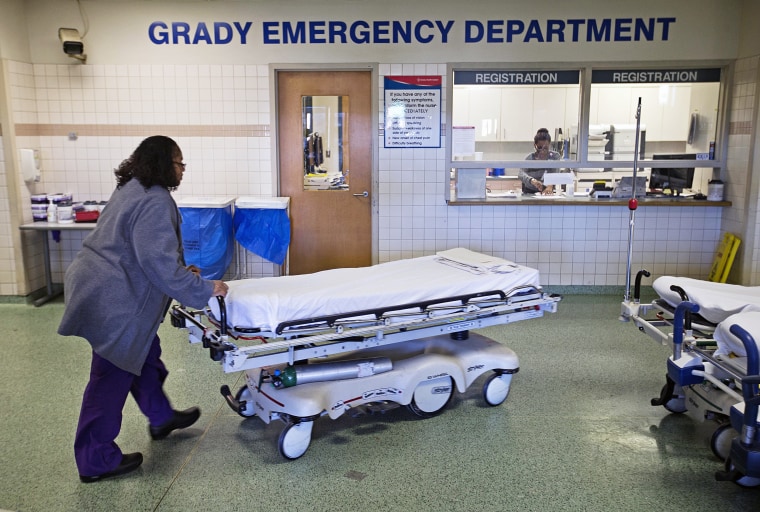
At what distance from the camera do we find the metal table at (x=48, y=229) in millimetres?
6031

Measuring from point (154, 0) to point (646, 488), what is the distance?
5.77 m

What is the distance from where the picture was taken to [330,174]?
21.5ft

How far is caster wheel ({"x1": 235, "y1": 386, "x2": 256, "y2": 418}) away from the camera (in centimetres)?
369

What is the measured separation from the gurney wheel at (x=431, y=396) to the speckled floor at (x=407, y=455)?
0.08m

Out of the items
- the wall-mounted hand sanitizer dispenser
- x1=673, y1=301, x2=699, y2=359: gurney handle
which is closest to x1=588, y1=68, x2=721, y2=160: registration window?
x1=673, y1=301, x2=699, y2=359: gurney handle

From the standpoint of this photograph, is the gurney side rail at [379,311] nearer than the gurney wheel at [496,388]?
Yes

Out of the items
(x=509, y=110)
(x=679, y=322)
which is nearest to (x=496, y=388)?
(x=679, y=322)

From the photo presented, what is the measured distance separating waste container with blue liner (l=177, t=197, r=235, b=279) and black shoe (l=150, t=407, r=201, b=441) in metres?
2.53

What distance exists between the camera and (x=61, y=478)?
3113 mm

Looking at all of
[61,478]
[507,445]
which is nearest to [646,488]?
[507,445]

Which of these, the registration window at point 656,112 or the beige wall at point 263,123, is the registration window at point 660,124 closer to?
the registration window at point 656,112

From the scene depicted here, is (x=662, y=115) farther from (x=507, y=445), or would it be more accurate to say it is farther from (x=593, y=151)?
(x=507, y=445)

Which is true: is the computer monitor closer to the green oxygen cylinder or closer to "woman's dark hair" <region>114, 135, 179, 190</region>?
the green oxygen cylinder

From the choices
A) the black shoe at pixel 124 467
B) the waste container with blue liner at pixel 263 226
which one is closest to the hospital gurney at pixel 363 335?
the black shoe at pixel 124 467
